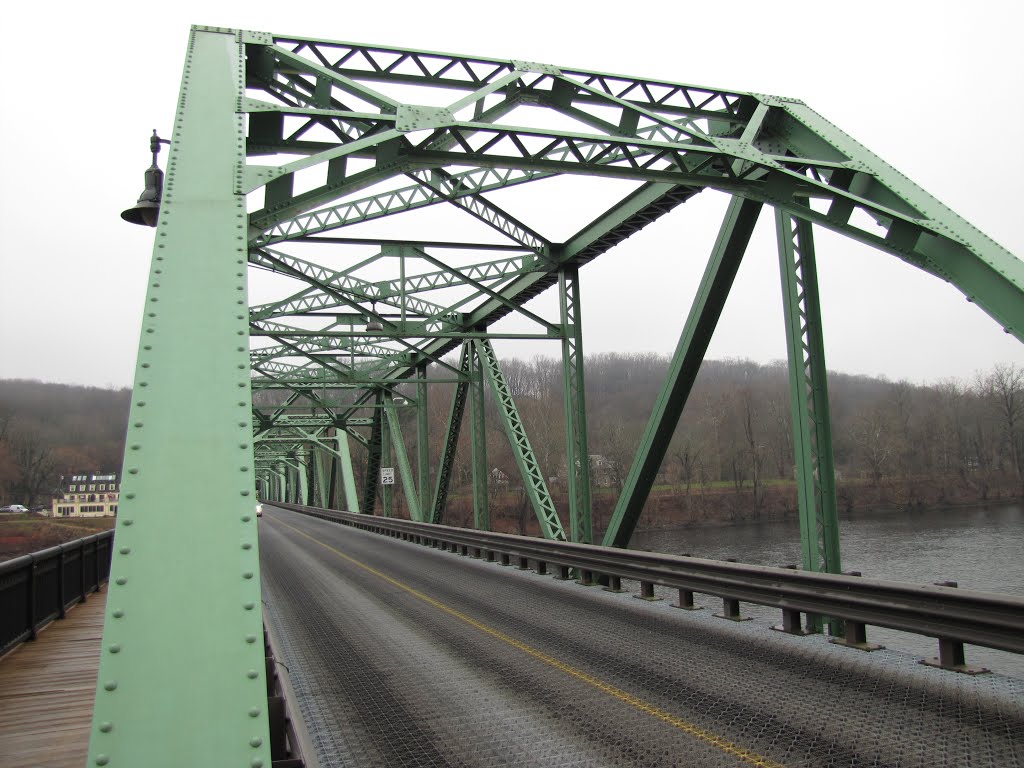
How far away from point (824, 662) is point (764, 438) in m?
55.3

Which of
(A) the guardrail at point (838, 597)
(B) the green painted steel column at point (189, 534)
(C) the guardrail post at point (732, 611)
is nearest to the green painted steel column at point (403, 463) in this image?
(A) the guardrail at point (838, 597)

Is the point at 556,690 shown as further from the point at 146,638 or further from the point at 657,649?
the point at 146,638

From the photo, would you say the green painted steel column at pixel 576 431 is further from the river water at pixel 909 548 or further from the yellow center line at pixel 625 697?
the yellow center line at pixel 625 697

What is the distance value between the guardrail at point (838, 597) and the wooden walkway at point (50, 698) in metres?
5.87

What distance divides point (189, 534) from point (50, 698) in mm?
4362

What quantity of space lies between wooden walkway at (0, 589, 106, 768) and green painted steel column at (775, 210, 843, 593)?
705 centimetres

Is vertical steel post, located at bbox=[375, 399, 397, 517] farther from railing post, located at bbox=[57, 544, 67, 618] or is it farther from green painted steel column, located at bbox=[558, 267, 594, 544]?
railing post, located at bbox=[57, 544, 67, 618]

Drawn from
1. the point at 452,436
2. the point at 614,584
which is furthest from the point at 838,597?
the point at 452,436

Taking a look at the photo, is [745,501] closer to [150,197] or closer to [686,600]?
[686,600]

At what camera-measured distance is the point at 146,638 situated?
2.37 m

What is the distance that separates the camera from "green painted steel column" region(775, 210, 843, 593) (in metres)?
8.27

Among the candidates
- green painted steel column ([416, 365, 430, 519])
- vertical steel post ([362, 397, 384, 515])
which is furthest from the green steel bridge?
vertical steel post ([362, 397, 384, 515])

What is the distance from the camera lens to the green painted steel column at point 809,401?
8266 mm

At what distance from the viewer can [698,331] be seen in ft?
33.0
